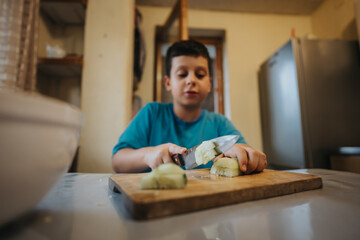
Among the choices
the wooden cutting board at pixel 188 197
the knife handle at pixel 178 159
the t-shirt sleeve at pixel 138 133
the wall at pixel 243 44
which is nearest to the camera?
the wooden cutting board at pixel 188 197

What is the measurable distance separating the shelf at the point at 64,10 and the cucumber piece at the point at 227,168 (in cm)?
179

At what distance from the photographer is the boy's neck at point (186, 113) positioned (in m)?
1.07

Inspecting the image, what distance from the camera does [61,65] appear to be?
1.54m

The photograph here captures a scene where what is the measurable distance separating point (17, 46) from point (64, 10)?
71 cm

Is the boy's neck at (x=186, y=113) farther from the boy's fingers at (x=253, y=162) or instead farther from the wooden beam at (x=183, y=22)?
the wooden beam at (x=183, y=22)

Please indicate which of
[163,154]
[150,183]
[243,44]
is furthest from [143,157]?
[243,44]

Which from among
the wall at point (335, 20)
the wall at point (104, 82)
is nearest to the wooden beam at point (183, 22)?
the wall at point (104, 82)

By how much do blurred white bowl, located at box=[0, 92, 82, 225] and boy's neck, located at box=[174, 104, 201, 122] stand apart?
2.77 feet

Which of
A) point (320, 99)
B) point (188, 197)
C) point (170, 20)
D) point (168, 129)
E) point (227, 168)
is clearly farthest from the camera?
point (170, 20)

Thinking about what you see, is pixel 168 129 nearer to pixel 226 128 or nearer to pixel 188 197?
pixel 226 128

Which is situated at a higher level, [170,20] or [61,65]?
[170,20]

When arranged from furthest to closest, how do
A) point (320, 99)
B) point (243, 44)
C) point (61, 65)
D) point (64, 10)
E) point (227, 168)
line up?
1. point (243, 44)
2. point (320, 99)
3. point (64, 10)
4. point (61, 65)
5. point (227, 168)

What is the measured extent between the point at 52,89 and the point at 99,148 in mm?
827

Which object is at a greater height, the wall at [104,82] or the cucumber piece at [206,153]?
the wall at [104,82]
